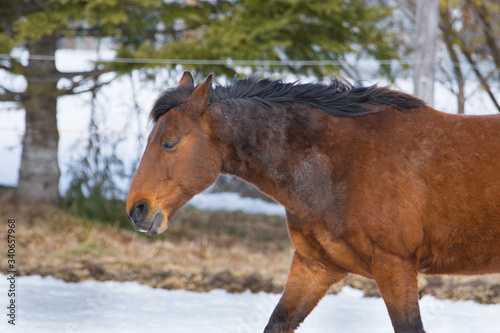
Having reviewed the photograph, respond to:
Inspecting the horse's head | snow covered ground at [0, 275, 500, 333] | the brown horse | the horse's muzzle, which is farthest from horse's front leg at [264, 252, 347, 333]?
snow covered ground at [0, 275, 500, 333]

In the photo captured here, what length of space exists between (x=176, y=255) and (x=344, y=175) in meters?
4.68

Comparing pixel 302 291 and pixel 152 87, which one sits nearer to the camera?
pixel 302 291

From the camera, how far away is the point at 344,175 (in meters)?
3.15

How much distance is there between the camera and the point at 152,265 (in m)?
6.65

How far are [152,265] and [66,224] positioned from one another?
76.9 inches

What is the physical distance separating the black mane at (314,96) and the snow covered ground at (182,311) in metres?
2.20

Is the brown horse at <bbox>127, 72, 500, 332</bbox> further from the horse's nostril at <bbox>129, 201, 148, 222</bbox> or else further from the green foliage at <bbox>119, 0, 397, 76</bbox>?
the green foliage at <bbox>119, 0, 397, 76</bbox>

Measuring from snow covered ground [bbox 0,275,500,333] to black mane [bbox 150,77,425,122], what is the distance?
7.21 ft

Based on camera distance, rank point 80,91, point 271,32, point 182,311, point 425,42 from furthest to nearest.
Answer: point 80,91 < point 271,32 < point 425,42 < point 182,311

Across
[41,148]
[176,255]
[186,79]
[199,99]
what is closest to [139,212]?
[199,99]

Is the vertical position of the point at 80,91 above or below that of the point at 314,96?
above

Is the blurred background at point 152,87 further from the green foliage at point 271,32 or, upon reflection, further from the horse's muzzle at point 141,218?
the horse's muzzle at point 141,218

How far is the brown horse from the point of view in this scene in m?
3.01

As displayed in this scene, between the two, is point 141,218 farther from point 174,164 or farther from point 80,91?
point 80,91
